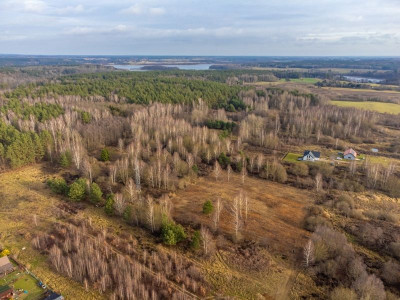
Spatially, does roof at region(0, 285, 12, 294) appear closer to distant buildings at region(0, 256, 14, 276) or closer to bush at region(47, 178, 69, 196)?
distant buildings at region(0, 256, 14, 276)

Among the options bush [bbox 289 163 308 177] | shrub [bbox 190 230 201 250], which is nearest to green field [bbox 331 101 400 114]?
bush [bbox 289 163 308 177]

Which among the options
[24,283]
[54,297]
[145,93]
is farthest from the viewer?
[145,93]

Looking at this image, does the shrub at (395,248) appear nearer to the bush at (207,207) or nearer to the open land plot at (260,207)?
the open land plot at (260,207)

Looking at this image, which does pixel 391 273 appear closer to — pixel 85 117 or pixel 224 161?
pixel 224 161

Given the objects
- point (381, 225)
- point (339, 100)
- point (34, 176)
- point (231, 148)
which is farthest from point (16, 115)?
point (339, 100)

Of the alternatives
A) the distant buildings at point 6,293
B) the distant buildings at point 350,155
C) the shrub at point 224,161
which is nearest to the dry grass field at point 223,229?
the distant buildings at point 6,293

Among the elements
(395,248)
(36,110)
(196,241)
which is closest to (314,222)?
(395,248)
